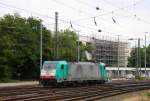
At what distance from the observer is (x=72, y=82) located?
42.9m

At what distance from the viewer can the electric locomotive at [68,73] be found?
4022cm

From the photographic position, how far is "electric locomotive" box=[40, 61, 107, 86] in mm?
40219

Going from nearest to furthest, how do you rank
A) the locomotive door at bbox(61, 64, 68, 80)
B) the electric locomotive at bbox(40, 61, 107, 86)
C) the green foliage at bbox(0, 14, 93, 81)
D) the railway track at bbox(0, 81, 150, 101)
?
the railway track at bbox(0, 81, 150, 101) < the electric locomotive at bbox(40, 61, 107, 86) < the locomotive door at bbox(61, 64, 68, 80) < the green foliage at bbox(0, 14, 93, 81)

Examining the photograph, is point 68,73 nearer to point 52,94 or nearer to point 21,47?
point 52,94

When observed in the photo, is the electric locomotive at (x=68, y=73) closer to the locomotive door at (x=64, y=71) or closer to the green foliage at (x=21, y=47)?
the locomotive door at (x=64, y=71)

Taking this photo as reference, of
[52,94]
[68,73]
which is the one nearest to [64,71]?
[68,73]

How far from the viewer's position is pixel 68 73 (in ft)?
137

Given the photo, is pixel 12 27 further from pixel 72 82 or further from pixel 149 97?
pixel 149 97

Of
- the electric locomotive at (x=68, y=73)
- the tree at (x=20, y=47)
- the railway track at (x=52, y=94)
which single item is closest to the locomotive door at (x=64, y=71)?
the electric locomotive at (x=68, y=73)

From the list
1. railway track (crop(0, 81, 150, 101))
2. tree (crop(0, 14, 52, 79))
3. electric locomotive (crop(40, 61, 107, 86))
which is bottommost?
railway track (crop(0, 81, 150, 101))

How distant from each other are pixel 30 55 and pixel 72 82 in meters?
25.7

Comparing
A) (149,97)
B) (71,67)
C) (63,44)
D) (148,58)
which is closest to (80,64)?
(71,67)

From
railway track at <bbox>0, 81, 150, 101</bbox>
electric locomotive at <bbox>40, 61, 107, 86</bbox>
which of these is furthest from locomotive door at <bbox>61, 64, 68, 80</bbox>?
railway track at <bbox>0, 81, 150, 101</bbox>

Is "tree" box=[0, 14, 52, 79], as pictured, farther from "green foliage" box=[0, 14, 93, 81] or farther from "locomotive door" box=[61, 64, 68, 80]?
"locomotive door" box=[61, 64, 68, 80]
